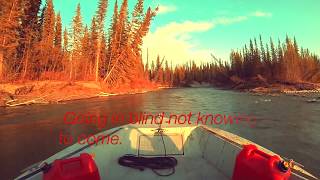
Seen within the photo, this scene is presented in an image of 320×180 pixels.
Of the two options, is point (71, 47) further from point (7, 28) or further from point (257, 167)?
point (257, 167)

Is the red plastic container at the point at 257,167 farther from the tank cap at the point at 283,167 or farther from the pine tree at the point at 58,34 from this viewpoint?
the pine tree at the point at 58,34

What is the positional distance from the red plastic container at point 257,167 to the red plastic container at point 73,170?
2.31 m

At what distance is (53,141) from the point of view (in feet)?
39.0

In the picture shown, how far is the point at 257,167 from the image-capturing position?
4.24m

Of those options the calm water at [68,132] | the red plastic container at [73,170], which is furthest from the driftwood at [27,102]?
the red plastic container at [73,170]

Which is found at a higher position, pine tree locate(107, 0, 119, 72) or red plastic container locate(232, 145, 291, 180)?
pine tree locate(107, 0, 119, 72)

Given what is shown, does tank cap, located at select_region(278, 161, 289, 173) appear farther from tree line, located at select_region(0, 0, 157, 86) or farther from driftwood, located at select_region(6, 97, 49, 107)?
tree line, located at select_region(0, 0, 157, 86)

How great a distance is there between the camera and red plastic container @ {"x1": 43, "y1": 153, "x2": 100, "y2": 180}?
3.75 m

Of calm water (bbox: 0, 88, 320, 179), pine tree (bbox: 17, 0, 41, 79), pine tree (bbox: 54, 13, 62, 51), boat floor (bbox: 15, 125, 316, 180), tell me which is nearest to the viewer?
boat floor (bbox: 15, 125, 316, 180)

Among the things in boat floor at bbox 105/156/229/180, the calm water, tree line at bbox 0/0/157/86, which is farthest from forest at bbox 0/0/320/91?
boat floor at bbox 105/156/229/180

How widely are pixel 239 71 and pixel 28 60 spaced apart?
80.5 meters

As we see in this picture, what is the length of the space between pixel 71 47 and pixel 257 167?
52081mm

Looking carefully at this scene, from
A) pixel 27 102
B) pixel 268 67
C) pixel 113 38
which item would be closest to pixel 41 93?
pixel 27 102

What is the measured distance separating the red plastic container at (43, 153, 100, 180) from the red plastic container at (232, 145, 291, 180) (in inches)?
90.9
